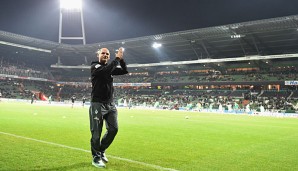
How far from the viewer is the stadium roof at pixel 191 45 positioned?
158 ft

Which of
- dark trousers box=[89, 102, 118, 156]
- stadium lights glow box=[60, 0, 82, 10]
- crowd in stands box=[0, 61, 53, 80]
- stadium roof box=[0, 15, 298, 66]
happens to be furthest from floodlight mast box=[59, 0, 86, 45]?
dark trousers box=[89, 102, 118, 156]

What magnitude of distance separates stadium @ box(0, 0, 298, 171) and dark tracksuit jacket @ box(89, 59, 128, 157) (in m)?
0.51

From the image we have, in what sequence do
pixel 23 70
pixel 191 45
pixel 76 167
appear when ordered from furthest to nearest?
pixel 23 70, pixel 191 45, pixel 76 167

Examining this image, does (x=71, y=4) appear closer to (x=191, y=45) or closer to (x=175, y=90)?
(x=191, y=45)

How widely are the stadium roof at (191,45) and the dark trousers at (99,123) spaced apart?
43778 millimetres

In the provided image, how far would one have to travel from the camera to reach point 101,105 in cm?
570

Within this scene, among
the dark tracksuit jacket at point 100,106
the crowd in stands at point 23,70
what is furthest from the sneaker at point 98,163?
the crowd in stands at point 23,70

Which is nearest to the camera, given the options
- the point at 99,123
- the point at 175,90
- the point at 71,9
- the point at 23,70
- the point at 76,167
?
the point at 76,167

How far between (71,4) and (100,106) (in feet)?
226

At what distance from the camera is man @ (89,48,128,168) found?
5.52 meters

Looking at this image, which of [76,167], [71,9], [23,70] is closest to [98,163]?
[76,167]

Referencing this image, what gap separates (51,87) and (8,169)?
86.1 m

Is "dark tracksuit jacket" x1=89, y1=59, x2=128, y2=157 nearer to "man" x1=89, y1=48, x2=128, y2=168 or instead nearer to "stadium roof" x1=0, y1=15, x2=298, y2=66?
"man" x1=89, y1=48, x2=128, y2=168

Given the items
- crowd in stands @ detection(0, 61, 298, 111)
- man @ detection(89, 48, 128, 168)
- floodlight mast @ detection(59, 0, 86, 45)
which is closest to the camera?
man @ detection(89, 48, 128, 168)
